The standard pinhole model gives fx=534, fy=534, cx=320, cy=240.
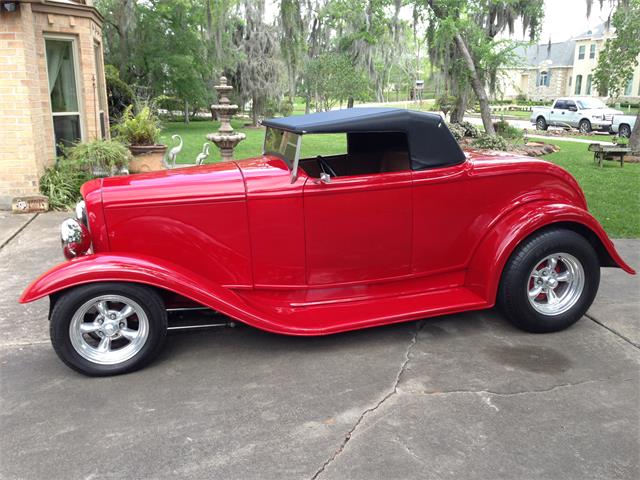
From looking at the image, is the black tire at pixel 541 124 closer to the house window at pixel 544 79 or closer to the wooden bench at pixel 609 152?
the wooden bench at pixel 609 152

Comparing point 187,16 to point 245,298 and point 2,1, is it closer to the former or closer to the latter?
point 2,1

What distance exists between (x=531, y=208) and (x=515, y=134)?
1727 centimetres

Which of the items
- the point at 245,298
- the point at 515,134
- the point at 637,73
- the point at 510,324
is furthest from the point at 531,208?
the point at 637,73

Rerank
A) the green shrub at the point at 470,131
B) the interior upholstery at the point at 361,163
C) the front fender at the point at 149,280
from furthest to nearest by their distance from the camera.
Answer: the green shrub at the point at 470,131, the interior upholstery at the point at 361,163, the front fender at the point at 149,280

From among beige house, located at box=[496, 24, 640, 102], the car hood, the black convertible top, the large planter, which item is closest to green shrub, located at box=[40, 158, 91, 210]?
the large planter

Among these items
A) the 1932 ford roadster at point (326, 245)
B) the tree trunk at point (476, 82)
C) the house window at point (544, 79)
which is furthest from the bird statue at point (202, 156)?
the house window at point (544, 79)

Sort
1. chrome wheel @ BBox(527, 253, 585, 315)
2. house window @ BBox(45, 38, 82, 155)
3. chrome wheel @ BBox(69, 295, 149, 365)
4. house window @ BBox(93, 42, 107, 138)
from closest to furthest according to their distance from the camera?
chrome wheel @ BBox(69, 295, 149, 365) → chrome wheel @ BBox(527, 253, 585, 315) → house window @ BBox(45, 38, 82, 155) → house window @ BBox(93, 42, 107, 138)

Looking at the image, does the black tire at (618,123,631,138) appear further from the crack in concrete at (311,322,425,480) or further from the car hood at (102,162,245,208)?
the car hood at (102,162,245,208)

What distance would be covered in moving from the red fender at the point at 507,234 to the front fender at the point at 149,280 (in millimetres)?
1406

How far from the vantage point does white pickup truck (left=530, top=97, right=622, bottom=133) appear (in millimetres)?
23375

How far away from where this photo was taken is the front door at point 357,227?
3678mm

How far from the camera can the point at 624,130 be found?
71.4ft

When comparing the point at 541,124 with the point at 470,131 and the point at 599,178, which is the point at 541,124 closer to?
the point at 470,131

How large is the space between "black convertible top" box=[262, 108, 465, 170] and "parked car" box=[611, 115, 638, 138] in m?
21.2
